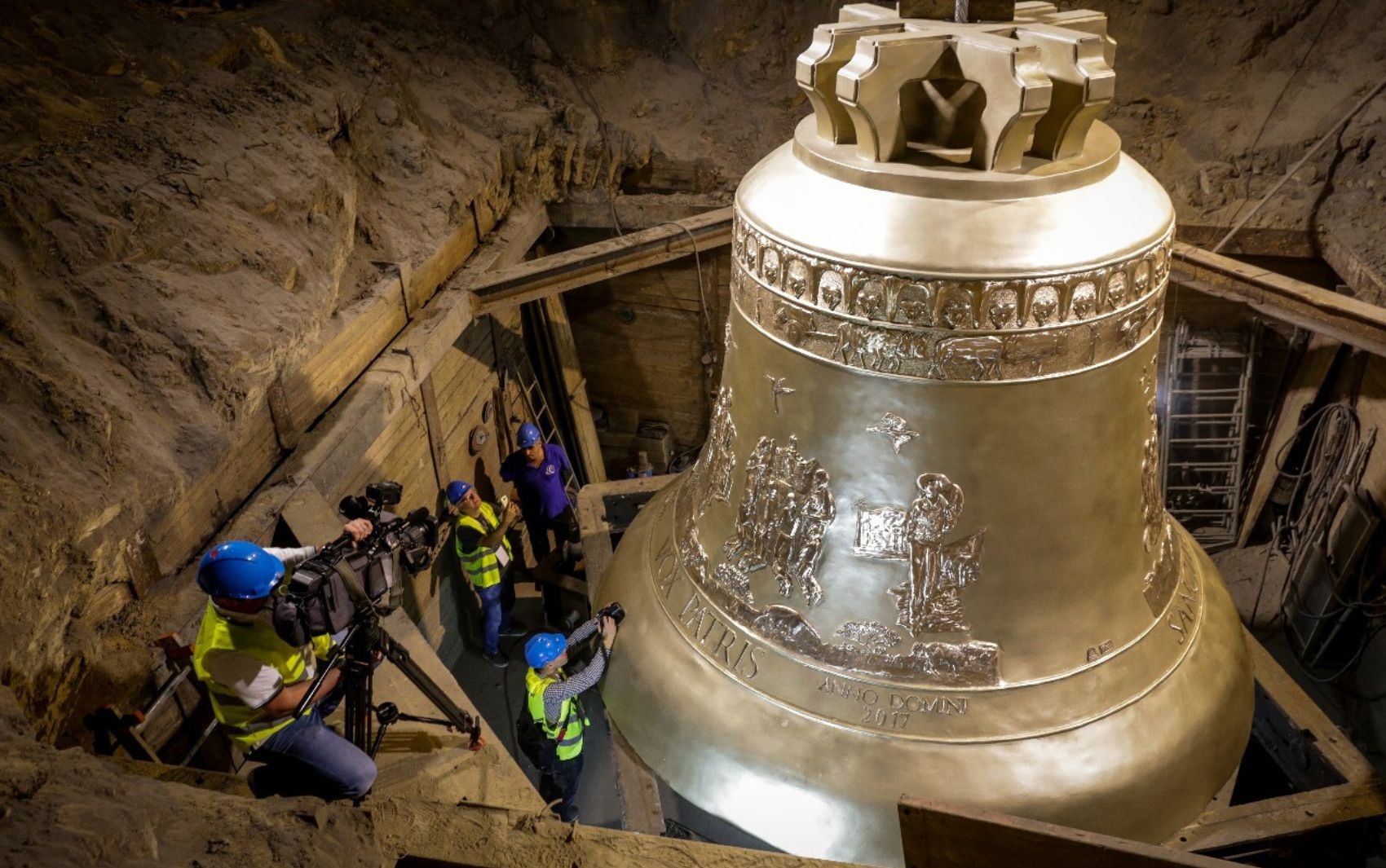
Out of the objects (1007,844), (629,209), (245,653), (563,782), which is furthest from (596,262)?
(1007,844)

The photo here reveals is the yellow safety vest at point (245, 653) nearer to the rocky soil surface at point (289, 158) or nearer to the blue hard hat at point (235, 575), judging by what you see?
the blue hard hat at point (235, 575)

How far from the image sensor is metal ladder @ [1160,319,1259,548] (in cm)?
623

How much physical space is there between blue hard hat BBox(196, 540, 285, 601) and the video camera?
2.5 inches

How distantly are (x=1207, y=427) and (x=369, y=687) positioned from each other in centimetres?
562

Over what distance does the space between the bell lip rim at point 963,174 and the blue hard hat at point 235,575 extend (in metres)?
1.83

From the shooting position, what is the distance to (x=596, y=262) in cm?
538

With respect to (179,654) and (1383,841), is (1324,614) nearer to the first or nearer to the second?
(1383,841)

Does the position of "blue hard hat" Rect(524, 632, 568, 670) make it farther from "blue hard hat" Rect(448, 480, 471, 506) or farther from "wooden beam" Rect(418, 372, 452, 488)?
"wooden beam" Rect(418, 372, 452, 488)

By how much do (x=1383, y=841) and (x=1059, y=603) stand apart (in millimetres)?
3291

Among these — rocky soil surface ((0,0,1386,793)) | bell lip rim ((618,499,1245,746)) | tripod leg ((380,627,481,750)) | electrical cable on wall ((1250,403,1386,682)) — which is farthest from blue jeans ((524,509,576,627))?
electrical cable on wall ((1250,403,1386,682))

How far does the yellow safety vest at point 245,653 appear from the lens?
2730 millimetres

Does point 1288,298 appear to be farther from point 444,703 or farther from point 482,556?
point 482,556

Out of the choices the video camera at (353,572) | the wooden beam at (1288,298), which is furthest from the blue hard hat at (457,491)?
the wooden beam at (1288,298)

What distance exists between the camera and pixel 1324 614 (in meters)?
5.54
